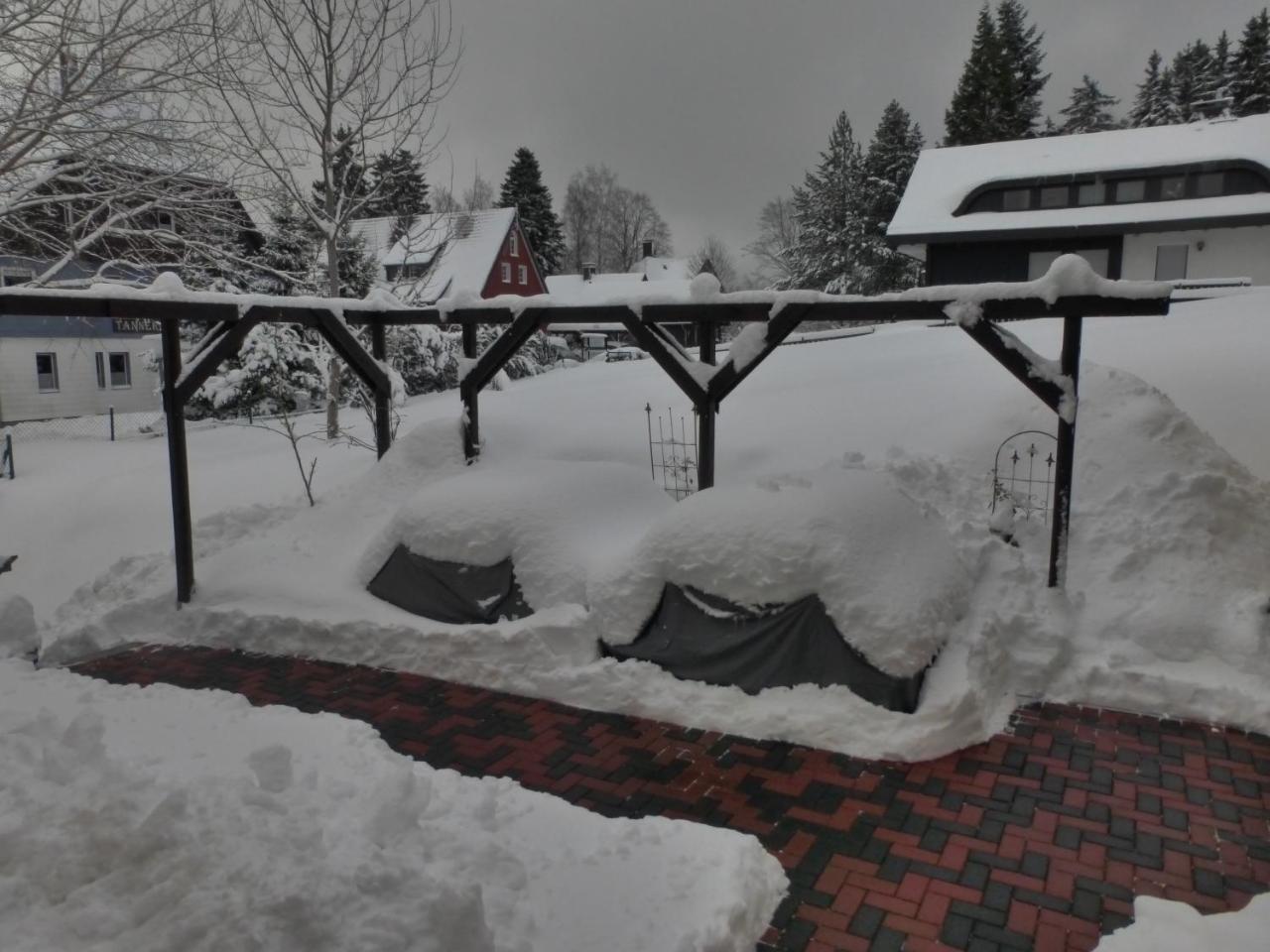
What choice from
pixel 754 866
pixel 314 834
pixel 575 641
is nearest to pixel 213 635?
pixel 575 641

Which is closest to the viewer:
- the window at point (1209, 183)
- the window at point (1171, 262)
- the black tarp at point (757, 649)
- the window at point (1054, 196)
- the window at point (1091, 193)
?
the black tarp at point (757, 649)

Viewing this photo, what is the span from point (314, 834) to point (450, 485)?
4.21 meters

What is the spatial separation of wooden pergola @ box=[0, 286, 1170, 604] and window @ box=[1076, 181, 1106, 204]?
1872 cm

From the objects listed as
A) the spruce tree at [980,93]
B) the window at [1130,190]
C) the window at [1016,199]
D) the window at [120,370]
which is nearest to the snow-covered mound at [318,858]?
the window at [120,370]

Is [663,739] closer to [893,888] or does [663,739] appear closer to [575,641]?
[575,641]

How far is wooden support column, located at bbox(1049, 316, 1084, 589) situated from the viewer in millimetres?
5914

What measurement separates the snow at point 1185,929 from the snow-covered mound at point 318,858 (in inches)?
50.2

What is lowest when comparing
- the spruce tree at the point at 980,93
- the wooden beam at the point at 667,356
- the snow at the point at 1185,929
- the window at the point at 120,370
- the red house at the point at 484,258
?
the snow at the point at 1185,929

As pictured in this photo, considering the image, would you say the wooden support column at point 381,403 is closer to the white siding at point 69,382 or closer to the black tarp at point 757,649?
the black tarp at point 757,649

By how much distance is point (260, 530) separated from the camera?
8.95 meters

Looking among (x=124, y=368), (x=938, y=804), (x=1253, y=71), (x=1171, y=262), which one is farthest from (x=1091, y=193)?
(x=124, y=368)

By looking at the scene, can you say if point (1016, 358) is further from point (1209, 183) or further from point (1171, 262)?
point (1209, 183)

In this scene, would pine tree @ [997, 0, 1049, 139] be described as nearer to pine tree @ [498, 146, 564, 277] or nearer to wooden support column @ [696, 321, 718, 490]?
pine tree @ [498, 146, 564, 277]

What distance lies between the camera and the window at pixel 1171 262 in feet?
69.2
